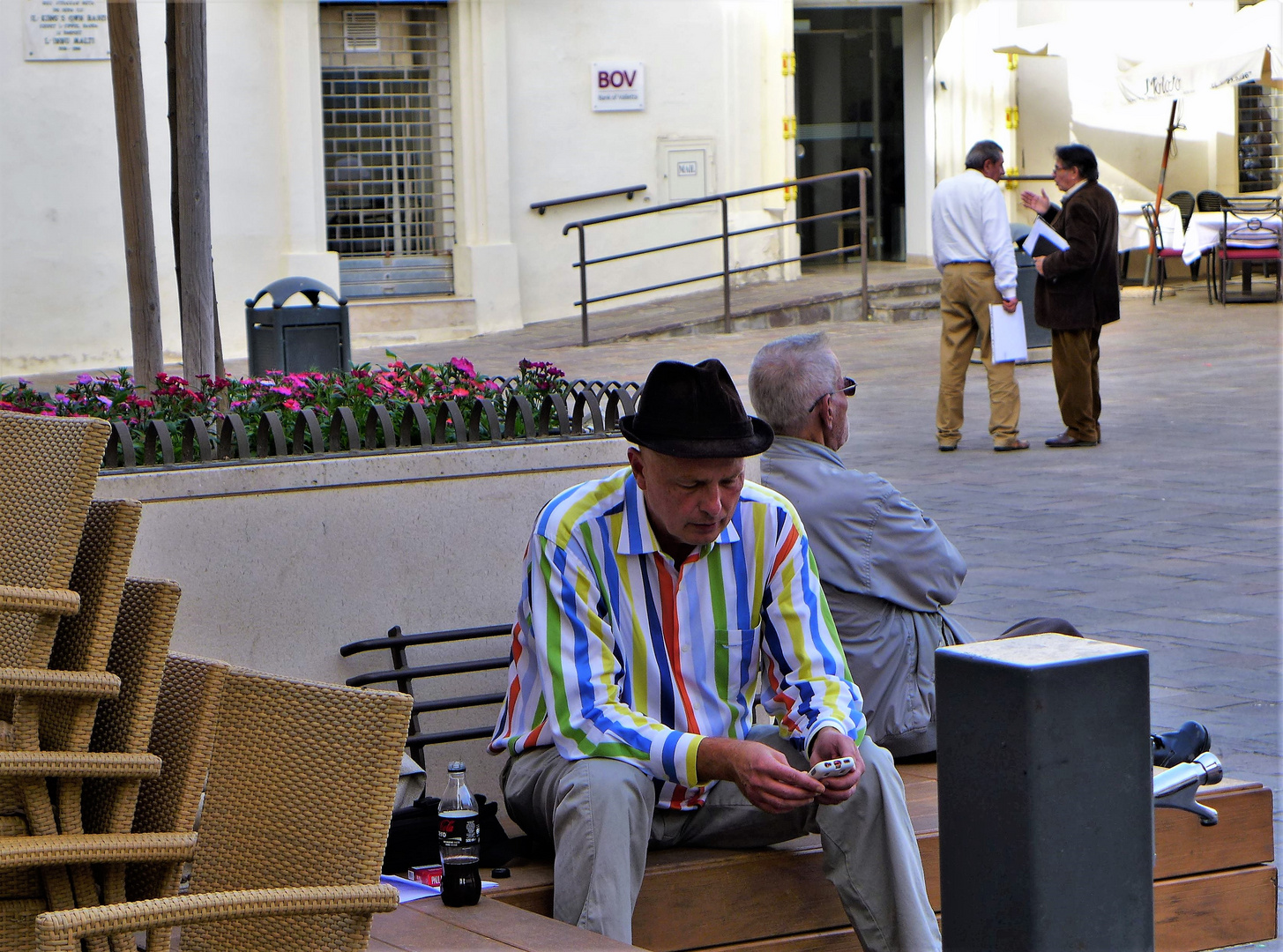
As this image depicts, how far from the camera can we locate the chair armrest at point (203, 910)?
7.91 ft

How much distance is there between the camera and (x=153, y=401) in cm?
484

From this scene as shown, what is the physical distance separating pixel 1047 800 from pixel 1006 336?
8736 millimetres

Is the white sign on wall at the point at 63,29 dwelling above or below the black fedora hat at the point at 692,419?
above

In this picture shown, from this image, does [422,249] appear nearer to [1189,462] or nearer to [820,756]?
[1189,462]

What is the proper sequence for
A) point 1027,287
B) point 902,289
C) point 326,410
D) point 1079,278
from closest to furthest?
point 326,410, point 1079,278, point 1027,287, point 902,289

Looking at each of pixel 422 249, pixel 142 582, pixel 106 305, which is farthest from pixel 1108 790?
pixel 422 249

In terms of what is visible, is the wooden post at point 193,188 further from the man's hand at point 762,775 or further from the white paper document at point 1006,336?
the white paper document at point 1006,336

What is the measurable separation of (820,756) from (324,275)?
14.1m

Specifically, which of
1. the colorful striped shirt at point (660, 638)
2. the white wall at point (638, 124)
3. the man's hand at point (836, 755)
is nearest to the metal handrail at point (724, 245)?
the white wall at point (638, 124)

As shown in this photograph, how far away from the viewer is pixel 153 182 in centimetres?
1577

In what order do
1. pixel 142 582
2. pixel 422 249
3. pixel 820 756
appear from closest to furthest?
pixel 142 582 < pixel 820 756 < pixel 422 249

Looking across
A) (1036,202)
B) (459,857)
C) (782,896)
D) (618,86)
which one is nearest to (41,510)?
(459,857)

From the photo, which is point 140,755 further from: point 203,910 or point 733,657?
point 733,657

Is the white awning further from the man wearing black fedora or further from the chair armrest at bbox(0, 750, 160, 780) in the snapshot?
the chair armrest at bbox(0, 750, 160, 780)
